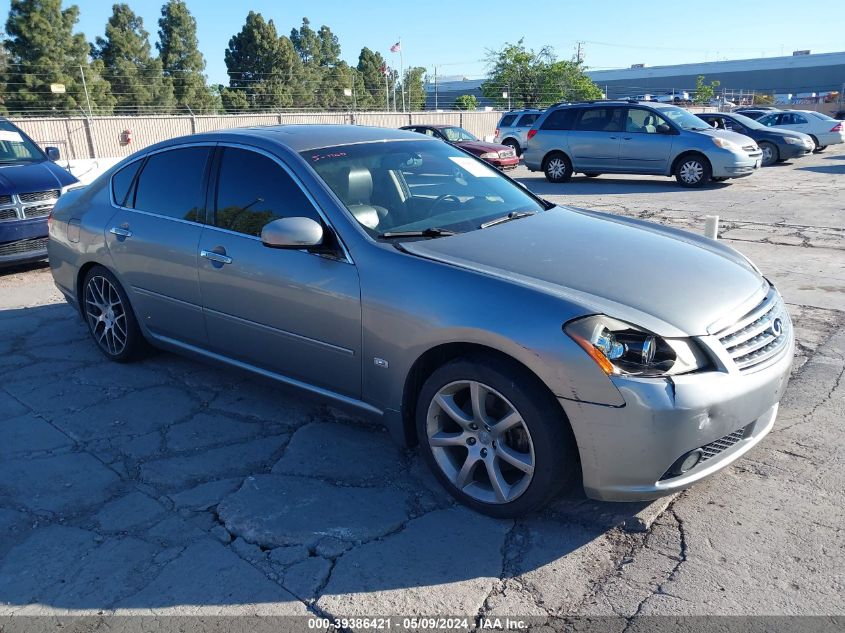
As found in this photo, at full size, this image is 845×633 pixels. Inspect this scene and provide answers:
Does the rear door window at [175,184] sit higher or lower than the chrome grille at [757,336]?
higher

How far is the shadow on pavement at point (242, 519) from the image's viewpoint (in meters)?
2.69

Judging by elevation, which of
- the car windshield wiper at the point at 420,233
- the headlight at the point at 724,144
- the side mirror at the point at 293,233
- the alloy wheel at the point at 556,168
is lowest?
the alloy wheel at the point at 556,168

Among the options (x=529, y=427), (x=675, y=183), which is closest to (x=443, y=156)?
(x=529, y=427)

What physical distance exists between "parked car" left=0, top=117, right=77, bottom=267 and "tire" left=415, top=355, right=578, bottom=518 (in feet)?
20.5

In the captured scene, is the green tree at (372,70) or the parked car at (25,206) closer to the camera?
the parked car at (25,206)

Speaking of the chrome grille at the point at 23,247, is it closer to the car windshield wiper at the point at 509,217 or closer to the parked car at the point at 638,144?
the car windshield wiper at the point at 509,217

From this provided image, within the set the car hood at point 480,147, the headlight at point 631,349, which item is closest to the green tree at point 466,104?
the car hood at point 480,147

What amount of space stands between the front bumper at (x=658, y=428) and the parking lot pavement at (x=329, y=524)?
1.05 feet

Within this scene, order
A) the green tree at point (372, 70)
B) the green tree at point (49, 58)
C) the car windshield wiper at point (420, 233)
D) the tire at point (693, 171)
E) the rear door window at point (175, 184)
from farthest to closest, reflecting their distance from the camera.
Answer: the green tree at point (372, 70), the green tree at point (49, 58), the tire at point (693, 171), the rear door window at point (175, 184), the car windshield wiper at point (420, 233)

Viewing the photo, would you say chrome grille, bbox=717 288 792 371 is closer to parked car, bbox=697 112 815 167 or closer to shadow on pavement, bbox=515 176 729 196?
shadow on pavement, bbox=515 176 729 196

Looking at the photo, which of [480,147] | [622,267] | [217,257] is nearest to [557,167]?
[480,147]

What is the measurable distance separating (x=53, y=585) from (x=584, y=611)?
6.76ft

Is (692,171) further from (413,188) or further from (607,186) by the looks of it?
(413,188)

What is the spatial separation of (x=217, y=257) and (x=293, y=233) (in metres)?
0.82
